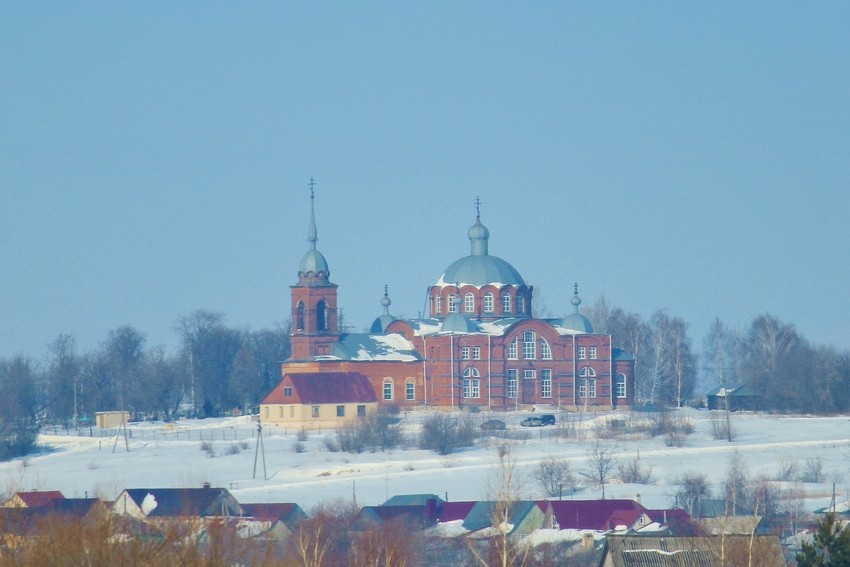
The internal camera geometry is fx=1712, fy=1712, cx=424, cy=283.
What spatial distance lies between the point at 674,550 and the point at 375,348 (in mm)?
41630

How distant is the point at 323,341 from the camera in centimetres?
7025

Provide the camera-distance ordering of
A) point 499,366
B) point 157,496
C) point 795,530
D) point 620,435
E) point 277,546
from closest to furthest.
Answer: point 277,546, point 795,530, point 157,496, point 620,435, point 499,366

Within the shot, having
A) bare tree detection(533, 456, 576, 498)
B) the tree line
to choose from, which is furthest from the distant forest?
bare tree detection(533, 456, 576, 498)

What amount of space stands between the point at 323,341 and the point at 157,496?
102 feet

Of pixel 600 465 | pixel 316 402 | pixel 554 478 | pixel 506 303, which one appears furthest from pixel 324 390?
pixel 554 478

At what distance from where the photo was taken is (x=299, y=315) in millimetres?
70812

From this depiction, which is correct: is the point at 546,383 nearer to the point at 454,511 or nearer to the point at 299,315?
the point at 299,315

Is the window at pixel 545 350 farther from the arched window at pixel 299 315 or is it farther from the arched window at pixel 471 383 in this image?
the arched window at pixel 299 315

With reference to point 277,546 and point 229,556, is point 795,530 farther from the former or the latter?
point 229,556

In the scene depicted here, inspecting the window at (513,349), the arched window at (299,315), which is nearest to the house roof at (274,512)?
the window at (513,349)

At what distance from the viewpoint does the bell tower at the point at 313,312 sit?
230 ft

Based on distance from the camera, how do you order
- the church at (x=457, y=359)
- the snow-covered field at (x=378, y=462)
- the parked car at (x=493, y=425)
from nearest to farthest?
1. the snow-covered field at (x=378, y=462)
2. the parked car at (x=493, y=425)
3. the church at (x=457, y=359)

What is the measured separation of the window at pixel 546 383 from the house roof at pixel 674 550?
3828cm

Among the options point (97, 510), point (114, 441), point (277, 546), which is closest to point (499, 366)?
point (114, 441)
